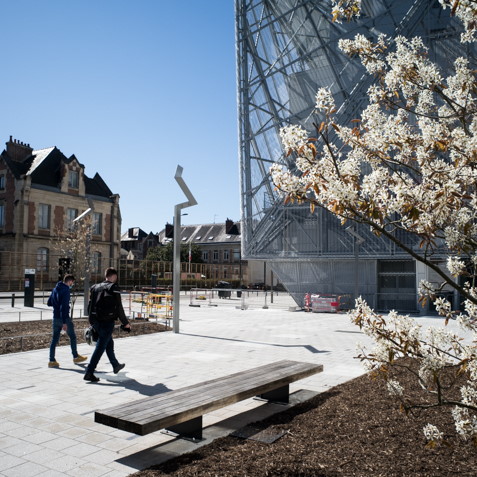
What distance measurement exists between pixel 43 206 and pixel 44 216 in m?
1.01

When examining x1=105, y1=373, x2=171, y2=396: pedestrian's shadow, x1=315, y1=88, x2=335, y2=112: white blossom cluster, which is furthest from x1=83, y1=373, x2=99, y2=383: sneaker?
x1=315, y1=88, x2=335, y2=112: white blossom cluster

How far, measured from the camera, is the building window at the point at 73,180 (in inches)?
2149

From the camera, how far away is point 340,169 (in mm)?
3701

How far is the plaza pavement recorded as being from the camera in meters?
5.30

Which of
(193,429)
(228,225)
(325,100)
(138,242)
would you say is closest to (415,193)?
(325,100)

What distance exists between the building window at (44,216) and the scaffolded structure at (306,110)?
26.5 m

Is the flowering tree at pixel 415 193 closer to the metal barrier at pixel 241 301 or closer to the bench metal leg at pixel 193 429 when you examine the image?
the bench metal leg at pixel 193 429

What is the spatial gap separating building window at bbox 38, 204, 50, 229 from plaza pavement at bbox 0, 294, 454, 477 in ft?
127

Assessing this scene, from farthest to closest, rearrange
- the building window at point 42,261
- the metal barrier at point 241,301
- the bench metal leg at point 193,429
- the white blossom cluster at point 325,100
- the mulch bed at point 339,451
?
the building window at point 42,261 < the metal barrier at point 241,301 < the bench metal leg at point 193,429 < the mulch bed at point 339,451 < the white blossom cluster at point 325,100

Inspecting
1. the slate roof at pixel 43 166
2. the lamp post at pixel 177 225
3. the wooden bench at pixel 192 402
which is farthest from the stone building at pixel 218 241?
the wooden bench at pixel 192 402

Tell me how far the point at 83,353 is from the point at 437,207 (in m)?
10.2

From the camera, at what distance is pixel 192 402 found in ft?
18.7

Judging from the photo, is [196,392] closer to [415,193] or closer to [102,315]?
[102,315]


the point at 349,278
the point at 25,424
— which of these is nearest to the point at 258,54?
the point at 349,278
